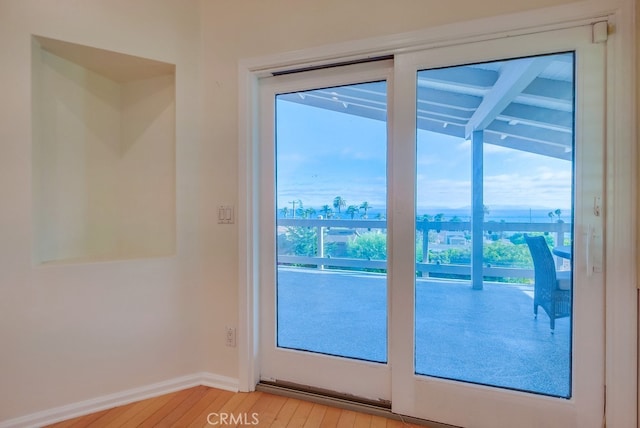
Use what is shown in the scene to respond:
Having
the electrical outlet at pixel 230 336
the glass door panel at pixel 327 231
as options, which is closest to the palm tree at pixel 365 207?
the glass door panel at pixel 327 231

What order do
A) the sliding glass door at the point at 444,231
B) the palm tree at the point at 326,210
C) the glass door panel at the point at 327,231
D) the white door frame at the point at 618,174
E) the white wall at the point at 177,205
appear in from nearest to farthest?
the white door frame at the point at 618,174, the sliding glass door at the point at 444,231, the white wall at the point at 177,205, the glass door panel at the point at 327,231, the palm tree at the point at 326,210

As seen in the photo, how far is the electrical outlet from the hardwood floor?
32cm

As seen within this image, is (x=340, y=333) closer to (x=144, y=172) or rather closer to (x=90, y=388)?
(x=90, y=388)

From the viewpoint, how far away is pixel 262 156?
2.01 m

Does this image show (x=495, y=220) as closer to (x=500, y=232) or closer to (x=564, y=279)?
(x=500, y=232)

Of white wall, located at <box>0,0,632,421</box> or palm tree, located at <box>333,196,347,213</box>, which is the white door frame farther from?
palm tree, located at <box>333,196,347,213</box>

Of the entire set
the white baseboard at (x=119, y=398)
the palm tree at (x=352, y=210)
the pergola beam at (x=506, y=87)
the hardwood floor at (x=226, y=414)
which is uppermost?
the pergola beam at (x=506, y=87)

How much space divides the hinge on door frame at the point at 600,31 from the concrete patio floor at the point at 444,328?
1242mm

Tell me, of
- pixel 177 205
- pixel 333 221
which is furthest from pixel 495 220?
pixel 177 205

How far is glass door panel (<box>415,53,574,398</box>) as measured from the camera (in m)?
1.47

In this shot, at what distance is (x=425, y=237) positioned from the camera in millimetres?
1685

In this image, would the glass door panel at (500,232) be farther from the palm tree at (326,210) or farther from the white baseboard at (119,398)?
the white baseboard at (119,398)

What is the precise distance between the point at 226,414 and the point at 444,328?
4.55 ft

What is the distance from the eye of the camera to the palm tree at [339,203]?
6.23 feet
